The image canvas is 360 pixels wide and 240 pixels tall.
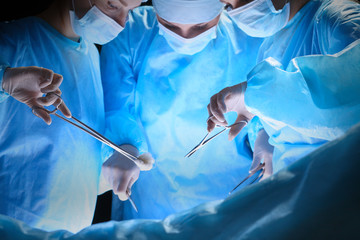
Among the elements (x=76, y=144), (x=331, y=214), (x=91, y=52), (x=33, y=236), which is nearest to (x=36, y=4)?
(x=91, y=52)

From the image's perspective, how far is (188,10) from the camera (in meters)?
1.44

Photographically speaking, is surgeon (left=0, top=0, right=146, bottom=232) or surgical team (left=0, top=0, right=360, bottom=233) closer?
surgical team (left=0, top=0, right=360, bottom=233)

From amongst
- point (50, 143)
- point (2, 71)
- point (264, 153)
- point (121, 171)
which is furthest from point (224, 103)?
point (2, 71)

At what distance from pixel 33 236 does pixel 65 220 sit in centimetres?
72

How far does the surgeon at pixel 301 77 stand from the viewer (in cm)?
94

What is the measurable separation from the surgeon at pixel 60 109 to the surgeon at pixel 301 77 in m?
0.61

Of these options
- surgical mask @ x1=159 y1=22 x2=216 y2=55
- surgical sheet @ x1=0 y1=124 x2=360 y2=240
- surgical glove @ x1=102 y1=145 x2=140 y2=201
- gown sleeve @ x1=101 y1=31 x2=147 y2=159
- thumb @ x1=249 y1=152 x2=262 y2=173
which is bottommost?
surgical glove @ x1=102 y1=145 x2=140 y2=201

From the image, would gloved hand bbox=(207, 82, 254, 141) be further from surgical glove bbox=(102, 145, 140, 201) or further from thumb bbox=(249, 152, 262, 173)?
surgical glove bbox=(102, 145, 140, 201)

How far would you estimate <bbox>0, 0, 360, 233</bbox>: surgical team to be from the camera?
3.56 feet

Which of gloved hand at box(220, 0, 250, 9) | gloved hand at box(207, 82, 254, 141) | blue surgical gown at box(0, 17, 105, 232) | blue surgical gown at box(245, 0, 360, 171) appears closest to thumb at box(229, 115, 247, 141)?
gloved hand at box(207, 82, 254, 141)

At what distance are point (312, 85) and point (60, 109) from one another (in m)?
0.94

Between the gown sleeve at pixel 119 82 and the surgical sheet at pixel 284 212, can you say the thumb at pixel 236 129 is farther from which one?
the surgical sheet at pixel 284 212

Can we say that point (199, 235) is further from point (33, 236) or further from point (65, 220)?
point (65, 220)

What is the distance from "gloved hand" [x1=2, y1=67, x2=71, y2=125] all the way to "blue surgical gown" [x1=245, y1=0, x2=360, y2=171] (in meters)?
0.74
